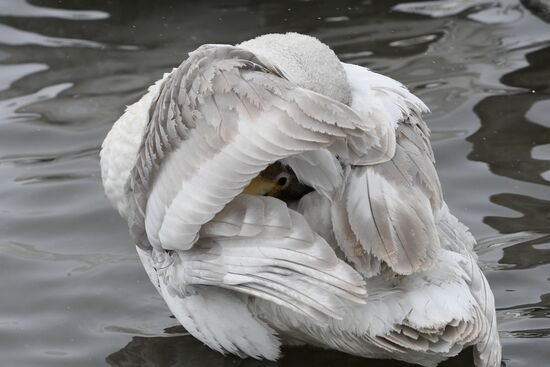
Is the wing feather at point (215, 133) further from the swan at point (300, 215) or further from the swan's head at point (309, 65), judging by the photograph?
the swan's head at point (309, 65)

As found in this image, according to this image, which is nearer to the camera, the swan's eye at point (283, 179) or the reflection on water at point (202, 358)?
the swan's eye at point (283, 179)

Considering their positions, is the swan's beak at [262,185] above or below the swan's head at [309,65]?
below

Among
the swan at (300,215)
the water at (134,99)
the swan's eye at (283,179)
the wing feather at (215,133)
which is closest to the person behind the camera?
the wing feather at (215,133)

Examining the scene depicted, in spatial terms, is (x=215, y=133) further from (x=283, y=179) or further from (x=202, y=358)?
(x=202, y=358)

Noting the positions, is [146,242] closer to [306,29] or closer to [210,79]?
[210,79]

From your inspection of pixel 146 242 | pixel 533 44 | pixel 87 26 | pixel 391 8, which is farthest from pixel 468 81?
pixel 146 242

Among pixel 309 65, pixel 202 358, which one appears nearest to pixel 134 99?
pixel 202 358

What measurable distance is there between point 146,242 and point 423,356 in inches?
49.2

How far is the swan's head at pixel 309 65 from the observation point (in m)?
5.00

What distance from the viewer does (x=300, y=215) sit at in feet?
15.6

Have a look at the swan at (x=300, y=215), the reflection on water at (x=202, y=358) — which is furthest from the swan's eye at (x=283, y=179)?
the reflection on water at (x=202, y=358)

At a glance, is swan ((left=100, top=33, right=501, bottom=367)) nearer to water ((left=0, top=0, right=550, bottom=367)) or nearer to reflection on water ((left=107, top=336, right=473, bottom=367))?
reflection on water ((left=107, top=336, right=473, bottom=367))

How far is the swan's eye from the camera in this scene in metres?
4.97

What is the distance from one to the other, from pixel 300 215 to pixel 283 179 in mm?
281
